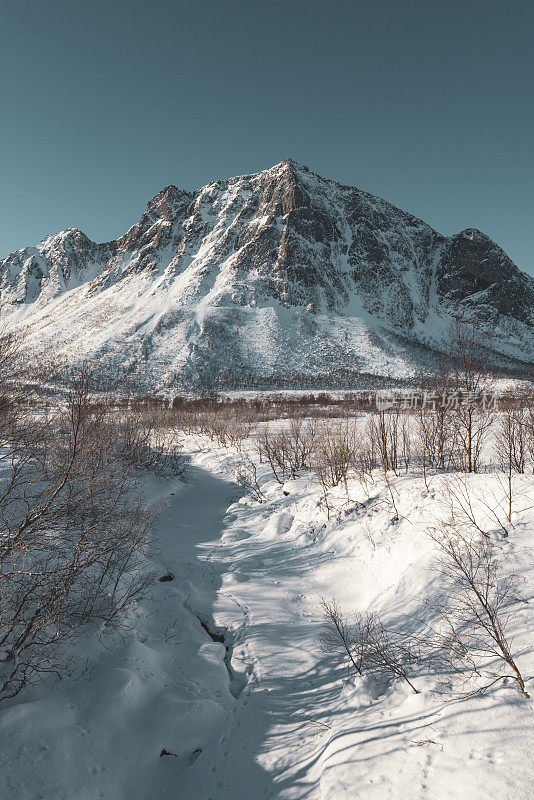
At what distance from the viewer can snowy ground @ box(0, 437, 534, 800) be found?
11.2ft

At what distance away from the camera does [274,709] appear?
17.5ft

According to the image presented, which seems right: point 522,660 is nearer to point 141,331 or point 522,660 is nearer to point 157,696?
point 157,696

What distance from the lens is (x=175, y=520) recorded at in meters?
14.1

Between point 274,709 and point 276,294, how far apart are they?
445ft

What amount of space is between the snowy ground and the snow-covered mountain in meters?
78.7

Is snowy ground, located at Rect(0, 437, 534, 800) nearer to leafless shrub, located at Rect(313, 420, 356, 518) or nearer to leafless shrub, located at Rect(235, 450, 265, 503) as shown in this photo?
leafless shrub, located at Rect(313, 420, 356, 518)

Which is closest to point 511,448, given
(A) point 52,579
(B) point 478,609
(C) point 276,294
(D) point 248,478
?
(B) point 478,609

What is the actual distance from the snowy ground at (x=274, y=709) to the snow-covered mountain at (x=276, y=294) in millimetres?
78656

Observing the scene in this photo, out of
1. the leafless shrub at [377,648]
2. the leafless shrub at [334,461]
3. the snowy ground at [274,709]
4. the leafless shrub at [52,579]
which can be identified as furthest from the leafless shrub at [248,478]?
the leafless shrub at [377,648]

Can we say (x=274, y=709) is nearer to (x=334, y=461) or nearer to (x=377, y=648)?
(x=377, y=648)

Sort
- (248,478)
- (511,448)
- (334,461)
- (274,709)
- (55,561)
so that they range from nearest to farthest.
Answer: (274,709), (55,561), (511,448), (334,461), (248,478)

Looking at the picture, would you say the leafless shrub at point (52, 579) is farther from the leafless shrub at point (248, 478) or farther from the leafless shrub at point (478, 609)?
the leafless shrub at point (248, 478)

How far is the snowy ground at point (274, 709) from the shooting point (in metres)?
3.42

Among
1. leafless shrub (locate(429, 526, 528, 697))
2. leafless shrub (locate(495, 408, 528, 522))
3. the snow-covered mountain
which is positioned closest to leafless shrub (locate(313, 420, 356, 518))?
leafless shrub (locate(495, 408, 528, 522))
